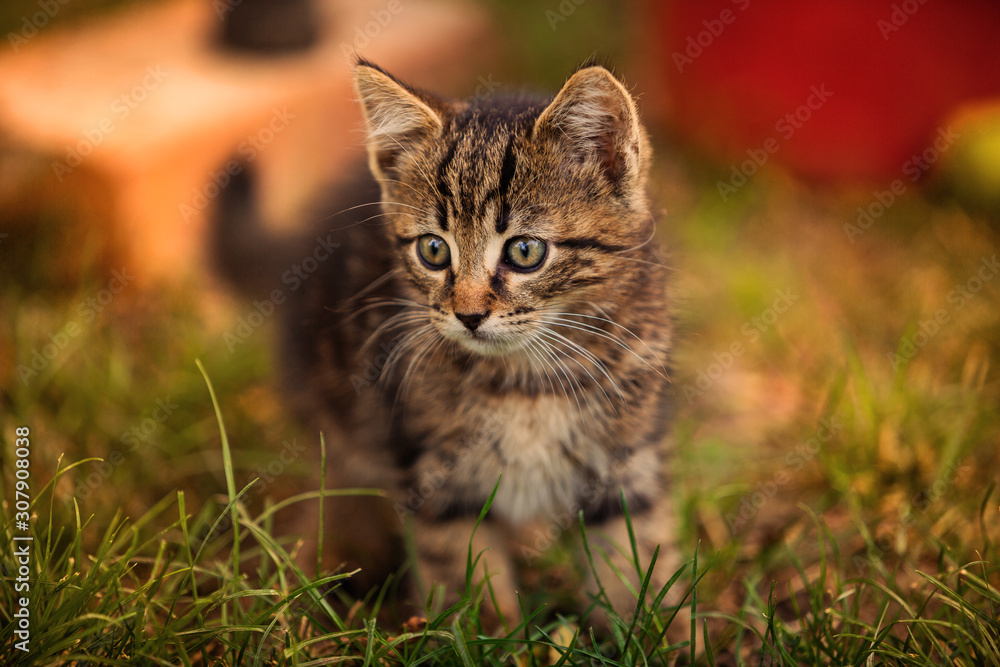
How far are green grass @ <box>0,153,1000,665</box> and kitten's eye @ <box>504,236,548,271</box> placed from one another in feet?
2.27

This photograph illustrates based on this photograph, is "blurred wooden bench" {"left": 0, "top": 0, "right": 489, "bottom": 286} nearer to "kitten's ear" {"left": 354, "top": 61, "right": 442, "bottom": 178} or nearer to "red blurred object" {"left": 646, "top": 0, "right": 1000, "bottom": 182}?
"kitten's ear" {"left": 354, "top": 61, "right": 442, "bottom": 178}

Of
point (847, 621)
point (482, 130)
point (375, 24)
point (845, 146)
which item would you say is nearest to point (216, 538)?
point (482, 130)

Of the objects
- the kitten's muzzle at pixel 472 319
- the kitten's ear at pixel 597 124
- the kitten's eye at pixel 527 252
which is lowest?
the kitten's muzzle at pixel 472 319

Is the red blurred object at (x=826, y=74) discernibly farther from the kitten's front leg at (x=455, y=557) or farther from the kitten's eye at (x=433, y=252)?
the kitten's front leg at (x=455, y=557)

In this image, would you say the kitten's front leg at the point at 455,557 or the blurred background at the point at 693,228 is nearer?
the kitten's front leg at the point at 455,557

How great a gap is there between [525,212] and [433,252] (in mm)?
312

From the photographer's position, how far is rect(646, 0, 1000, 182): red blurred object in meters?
4.01

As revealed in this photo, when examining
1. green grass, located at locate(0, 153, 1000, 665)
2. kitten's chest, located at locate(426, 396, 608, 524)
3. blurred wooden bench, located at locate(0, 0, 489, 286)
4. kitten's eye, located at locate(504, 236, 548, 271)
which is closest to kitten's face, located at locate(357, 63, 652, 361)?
kitten's eye, located at locate(504, 236, 548, 271)

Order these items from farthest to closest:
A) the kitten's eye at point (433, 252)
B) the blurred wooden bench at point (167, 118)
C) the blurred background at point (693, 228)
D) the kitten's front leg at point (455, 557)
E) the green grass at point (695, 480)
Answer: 1. the blurred wooden bench at point (167, 118)
2. the blurred background at point (693, 228)
3. the kitten's front leg at point (455, 557)
4. the kitten's eye at point (433, 252)
5. the green grass at point (695, 480)

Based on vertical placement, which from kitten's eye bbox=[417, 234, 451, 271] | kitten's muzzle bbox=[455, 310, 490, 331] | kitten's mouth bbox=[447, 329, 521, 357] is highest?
kitten's eye bbox=[417, 234, 451, 271]

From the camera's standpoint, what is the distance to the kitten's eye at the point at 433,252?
76.7 inches

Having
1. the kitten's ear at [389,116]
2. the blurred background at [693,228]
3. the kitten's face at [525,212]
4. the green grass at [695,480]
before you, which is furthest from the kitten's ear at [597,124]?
the green grass at [695,480]

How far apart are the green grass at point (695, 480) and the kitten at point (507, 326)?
0.90 ft

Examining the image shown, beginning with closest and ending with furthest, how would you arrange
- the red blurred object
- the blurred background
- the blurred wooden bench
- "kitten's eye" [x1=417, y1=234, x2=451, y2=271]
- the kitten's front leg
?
"kitten's eye" [x1=417, y1=234, x2=451, y2=271] → the kitten's front leg → the blurred background → the blurred wooden bench → the red blurred object
